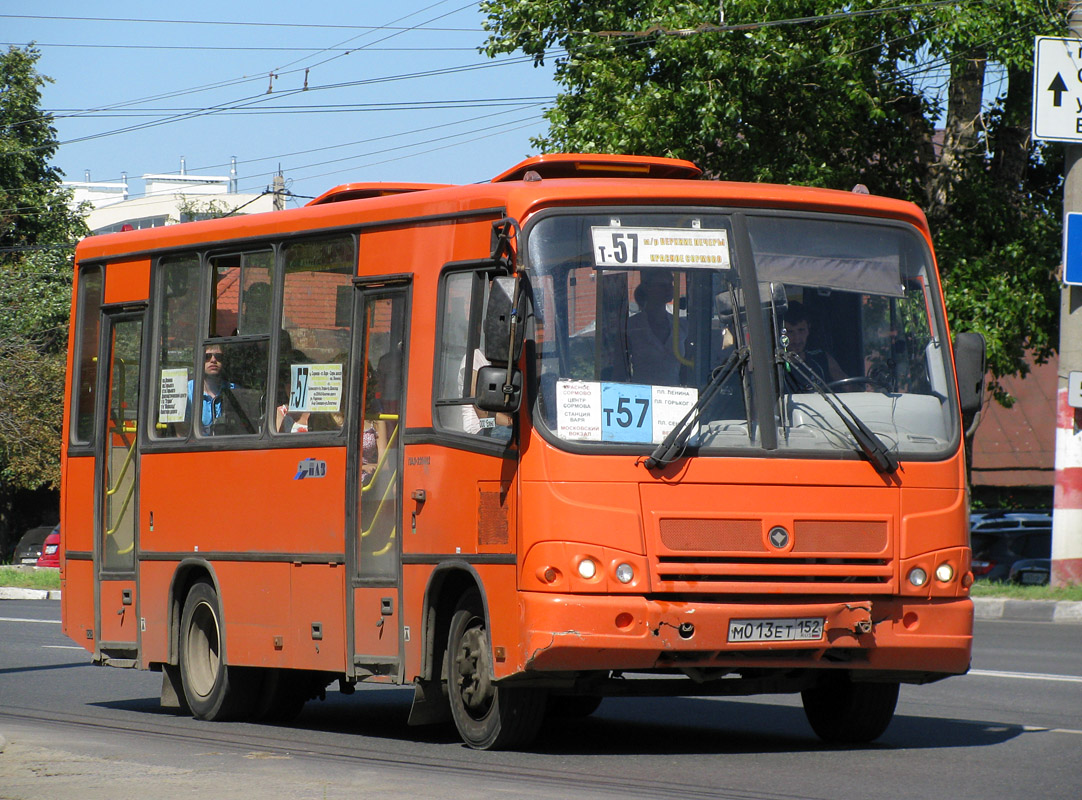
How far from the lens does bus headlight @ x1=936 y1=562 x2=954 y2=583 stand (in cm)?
879

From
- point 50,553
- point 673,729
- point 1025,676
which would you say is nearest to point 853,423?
point 673,729

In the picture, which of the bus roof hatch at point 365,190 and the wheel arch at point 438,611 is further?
the bus roof hatch at point 365,190

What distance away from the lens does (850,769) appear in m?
8.27

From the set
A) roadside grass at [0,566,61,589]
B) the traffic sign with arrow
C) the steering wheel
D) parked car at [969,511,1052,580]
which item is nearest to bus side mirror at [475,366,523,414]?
the steering wheel

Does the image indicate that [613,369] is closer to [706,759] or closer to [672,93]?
[706,759]

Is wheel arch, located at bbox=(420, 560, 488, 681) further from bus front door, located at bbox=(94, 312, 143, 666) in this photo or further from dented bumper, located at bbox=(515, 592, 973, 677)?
bus front door, located at bbox=(94, 312, 143, 666)

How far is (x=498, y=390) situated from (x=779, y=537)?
150 cm

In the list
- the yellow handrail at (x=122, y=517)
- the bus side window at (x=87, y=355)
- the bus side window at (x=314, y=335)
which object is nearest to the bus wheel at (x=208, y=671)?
the yellow handrail at (x=122, y=517)

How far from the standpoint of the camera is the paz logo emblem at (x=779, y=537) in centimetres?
846

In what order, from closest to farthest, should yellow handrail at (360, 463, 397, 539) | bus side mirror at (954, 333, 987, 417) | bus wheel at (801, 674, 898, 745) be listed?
bus side mirror at (954, 333, 987, 417)
bus wheel at (801, 674, 898, 745)
yellow handrail at (360, 463, 397, 539)

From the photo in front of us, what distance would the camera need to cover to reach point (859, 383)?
888cm

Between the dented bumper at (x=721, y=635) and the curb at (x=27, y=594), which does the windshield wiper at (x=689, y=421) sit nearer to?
the dented bumper at (x=721, y=635)

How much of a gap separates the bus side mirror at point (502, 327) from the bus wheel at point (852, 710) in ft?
8.78

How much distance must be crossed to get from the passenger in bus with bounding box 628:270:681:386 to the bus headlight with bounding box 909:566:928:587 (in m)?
1.49
